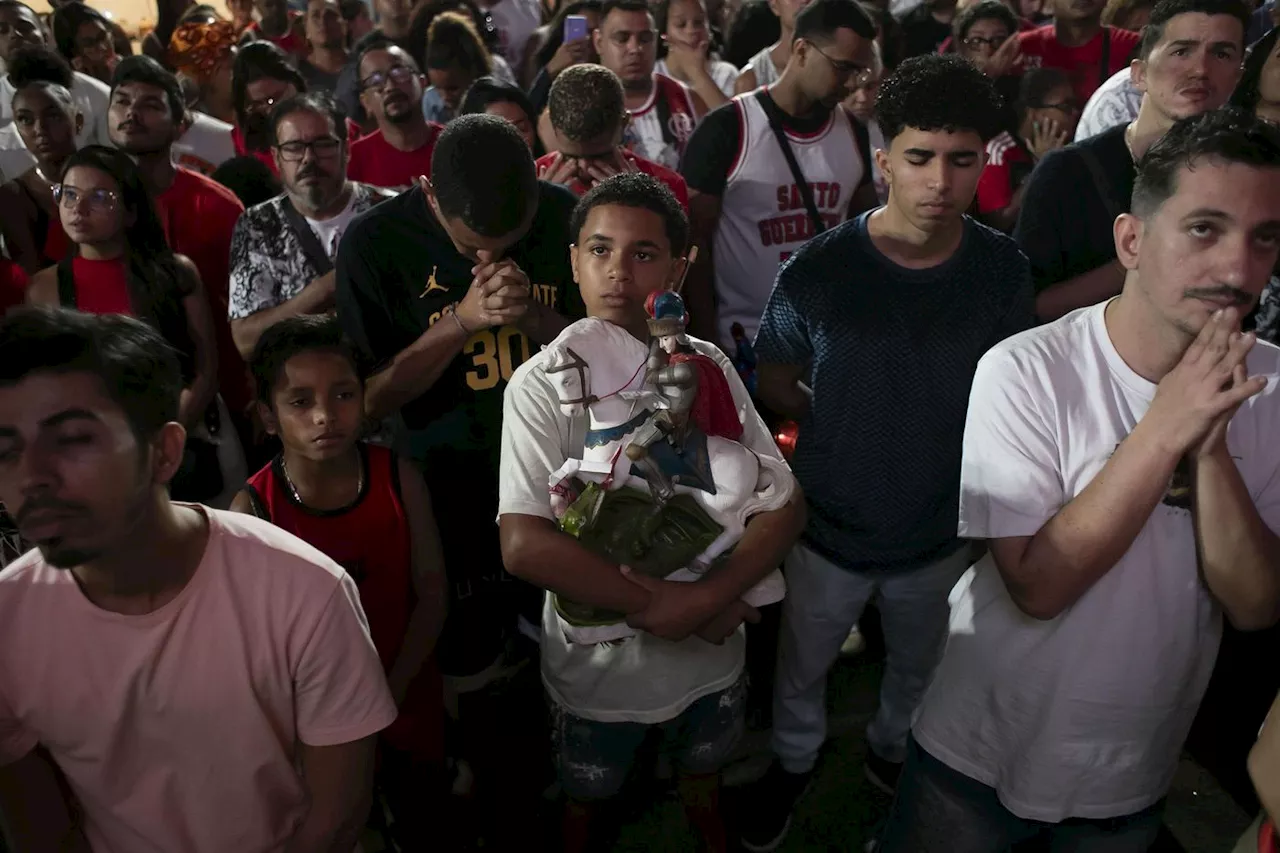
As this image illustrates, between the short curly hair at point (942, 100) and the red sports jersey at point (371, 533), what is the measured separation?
1.57 meters

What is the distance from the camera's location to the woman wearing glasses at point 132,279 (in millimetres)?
3020

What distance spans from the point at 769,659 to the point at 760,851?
92 cm

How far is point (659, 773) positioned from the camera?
2.92 meters

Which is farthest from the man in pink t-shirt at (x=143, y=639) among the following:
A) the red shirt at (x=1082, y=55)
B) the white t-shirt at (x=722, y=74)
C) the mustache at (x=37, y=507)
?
the red shirt at (x=1082, y=55)

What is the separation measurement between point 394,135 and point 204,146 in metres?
1.32

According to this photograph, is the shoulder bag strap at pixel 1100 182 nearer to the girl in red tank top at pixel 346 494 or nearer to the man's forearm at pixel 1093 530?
the man's forearm at pixel 1093 530

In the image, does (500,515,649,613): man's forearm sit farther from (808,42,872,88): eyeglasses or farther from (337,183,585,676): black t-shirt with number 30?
(808,42,872,88): eyeglasses

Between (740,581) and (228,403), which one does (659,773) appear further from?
(228,403)

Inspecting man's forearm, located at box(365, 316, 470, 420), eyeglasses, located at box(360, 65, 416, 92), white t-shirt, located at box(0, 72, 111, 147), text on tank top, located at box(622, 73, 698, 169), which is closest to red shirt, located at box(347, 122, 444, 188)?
eyeglasses, located at box(360, 65, 416, 92)

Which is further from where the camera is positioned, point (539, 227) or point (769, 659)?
point (769, 659)

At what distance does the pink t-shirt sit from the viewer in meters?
1.47

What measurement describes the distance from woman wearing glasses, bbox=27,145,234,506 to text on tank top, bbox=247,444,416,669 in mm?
830

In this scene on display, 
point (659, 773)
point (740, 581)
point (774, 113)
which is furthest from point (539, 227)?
point (659, 773)

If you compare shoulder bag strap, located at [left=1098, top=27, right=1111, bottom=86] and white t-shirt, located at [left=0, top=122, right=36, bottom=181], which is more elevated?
white t-shirt, located at [left=0, top=122, right=36, bottom=181]
